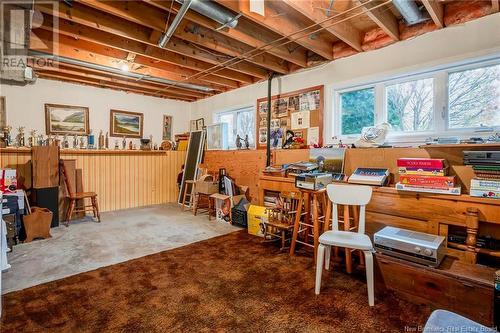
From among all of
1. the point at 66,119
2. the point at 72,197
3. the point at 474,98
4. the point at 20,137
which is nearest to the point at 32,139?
the point at 20,137

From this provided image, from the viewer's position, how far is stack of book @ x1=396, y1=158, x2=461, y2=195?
7.11 feet

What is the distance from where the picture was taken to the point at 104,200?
16.2 feet

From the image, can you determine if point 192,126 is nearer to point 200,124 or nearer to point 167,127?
point 200,124

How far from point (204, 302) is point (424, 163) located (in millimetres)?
2230

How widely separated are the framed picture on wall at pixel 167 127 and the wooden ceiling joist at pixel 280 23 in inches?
151

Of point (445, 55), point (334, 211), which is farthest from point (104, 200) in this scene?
point (445, 55)

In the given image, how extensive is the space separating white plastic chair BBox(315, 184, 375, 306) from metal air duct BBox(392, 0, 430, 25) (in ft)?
5.41

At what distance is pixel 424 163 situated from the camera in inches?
91.0

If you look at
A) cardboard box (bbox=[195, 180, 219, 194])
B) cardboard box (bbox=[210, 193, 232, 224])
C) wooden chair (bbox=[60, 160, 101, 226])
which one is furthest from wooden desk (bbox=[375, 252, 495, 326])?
wooden chair (bbox=[60, 160, 101, 226])

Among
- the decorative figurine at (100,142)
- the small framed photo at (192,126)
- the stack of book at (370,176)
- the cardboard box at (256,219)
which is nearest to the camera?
the stack of book at (370,176)

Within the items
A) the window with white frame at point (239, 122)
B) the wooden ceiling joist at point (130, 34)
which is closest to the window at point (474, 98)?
the wooden ceiling joist at point (130, 34)

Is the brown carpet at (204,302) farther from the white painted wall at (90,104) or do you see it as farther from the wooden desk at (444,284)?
the white painted wall at (90,104)

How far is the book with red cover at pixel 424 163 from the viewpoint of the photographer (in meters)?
2.25

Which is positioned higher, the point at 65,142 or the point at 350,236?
the point at 65,142
